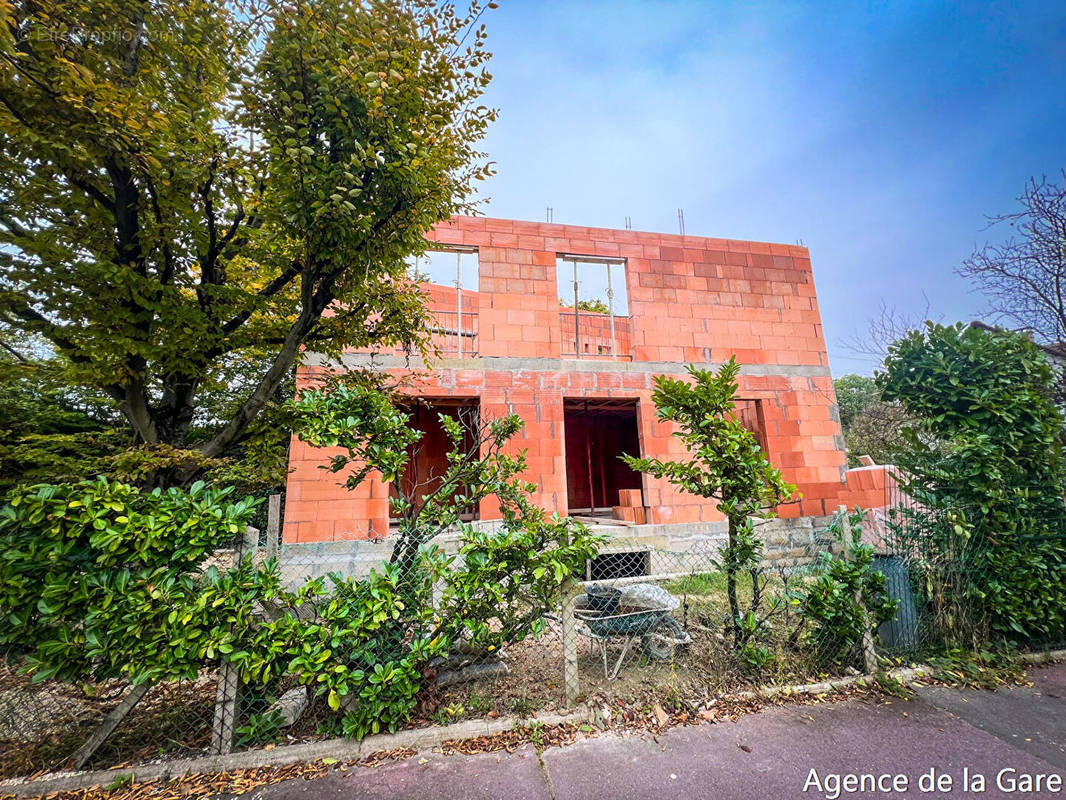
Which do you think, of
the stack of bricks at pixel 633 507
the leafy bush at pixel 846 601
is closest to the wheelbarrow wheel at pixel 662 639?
the leafy bush at pixel 846 601

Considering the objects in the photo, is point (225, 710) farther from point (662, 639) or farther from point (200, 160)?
point (200, 160)

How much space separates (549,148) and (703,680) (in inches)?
377

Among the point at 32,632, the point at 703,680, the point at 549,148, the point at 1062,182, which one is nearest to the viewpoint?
the point at 32,632

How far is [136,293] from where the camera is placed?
288 centimetres

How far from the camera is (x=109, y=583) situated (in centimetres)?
211

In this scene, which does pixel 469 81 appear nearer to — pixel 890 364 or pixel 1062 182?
pixel 890 364

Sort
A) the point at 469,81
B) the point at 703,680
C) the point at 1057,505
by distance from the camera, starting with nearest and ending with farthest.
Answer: the point at 703,680, the point at 469,81, the point at 1057,505

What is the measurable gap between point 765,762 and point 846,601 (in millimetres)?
1403

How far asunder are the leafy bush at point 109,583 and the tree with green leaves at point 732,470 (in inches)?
120

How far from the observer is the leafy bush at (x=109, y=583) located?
6.57 ft

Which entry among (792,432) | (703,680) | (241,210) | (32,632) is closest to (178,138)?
(241,210)

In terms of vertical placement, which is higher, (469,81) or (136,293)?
(469,81)

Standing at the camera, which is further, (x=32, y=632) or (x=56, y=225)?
(x=56, y=225)

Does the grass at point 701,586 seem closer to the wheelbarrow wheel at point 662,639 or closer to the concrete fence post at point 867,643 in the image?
the wheelbarrow wheel at point 662,639
